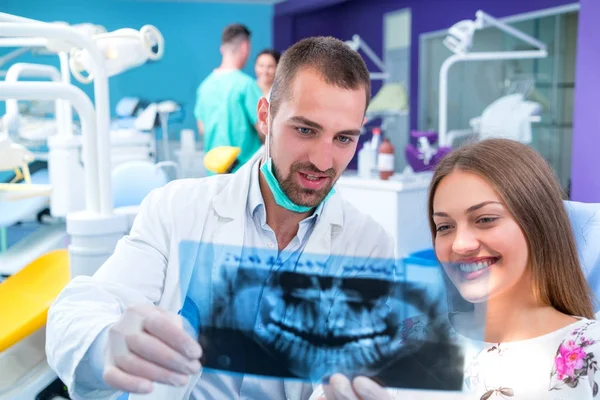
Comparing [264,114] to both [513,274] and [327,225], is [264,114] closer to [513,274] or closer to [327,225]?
[327,225]

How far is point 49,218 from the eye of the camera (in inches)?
135

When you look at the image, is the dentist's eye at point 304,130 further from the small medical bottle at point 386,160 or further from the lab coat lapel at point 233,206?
the small medical bottle at point 386,160

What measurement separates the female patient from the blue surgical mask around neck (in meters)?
0.24

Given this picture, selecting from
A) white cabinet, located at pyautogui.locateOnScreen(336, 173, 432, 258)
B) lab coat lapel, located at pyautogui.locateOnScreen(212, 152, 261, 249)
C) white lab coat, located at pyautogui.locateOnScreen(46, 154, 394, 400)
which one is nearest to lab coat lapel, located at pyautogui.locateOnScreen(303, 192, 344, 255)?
white lab coat, located at pyautogui.locateOnScreen(46, 154, 394, 400)

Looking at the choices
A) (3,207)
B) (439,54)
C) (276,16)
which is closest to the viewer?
(3,207)

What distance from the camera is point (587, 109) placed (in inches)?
106

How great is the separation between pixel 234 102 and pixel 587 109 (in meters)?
1.78

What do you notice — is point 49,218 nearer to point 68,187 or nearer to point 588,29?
point 68,187

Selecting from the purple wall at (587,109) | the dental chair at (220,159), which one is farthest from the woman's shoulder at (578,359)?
the purple wall at (587,109)

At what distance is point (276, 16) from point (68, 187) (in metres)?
5.90

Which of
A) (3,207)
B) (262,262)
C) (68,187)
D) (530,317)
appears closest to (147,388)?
(262,262)

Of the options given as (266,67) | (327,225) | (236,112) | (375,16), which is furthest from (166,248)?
(375,16)

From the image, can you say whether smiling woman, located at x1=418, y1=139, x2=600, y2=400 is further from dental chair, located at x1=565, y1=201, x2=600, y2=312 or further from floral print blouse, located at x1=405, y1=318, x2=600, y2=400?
dental chair, located at x1=565, y1=201, x2=600, y2=312

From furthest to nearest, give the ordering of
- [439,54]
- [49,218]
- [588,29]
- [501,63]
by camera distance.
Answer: [439,54] < [501,63] < [49,218] < [588,29]
